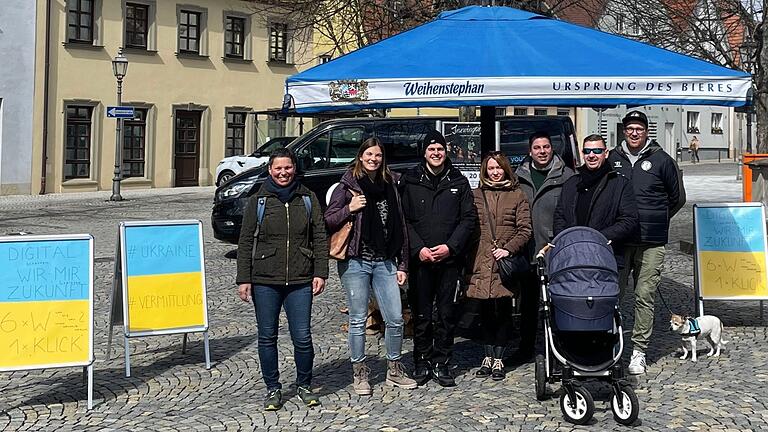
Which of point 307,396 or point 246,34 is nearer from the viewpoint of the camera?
point 307,396

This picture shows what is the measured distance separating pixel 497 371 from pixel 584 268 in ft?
4.69

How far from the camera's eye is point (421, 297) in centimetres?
720

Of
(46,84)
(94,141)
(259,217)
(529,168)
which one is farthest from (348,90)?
(94,141)

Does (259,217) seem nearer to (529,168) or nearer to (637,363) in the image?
(529,168)

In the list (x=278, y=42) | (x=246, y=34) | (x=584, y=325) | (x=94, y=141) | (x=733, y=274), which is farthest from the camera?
(x=278, y=42)

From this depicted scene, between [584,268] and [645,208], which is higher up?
[645,208]

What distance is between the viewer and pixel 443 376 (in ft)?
23.7

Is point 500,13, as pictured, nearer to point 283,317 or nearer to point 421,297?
point 421,297

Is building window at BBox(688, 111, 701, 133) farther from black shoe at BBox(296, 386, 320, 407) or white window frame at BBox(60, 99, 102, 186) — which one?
black shoe at BBox(296, 386, 320, 407)

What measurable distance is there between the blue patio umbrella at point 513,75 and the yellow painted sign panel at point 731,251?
2131 millimetres

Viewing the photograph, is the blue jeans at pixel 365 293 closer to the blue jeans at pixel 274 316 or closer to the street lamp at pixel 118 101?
the blue jeans at pixel 274 316

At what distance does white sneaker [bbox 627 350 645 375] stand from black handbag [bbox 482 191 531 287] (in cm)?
114

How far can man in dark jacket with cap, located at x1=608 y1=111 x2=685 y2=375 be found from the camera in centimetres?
761

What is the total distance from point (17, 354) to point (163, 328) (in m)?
1.32
